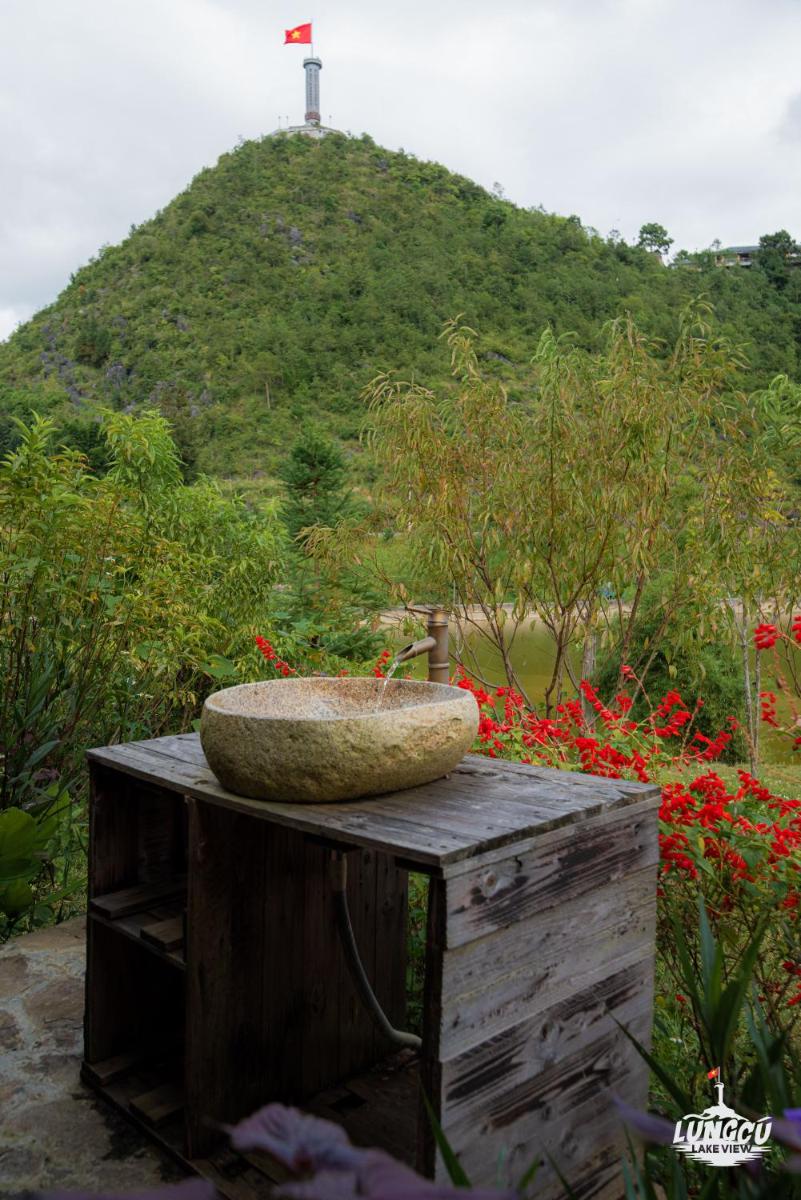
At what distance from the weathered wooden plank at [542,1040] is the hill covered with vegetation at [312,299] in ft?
69.0

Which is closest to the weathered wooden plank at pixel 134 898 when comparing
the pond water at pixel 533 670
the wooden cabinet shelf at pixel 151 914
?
the wooden cabinet shelf at pixel 151 914

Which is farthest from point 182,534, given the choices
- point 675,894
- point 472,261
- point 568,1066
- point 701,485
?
point 472,261

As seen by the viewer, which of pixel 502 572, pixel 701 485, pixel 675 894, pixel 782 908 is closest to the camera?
pixel 782 908

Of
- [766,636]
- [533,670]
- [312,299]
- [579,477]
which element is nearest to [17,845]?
[766,636]

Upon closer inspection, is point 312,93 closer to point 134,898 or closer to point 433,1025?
point 134,898

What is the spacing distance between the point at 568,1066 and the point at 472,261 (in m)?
34.5

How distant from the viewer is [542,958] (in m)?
1.22

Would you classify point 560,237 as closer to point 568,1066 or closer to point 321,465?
point 321,465

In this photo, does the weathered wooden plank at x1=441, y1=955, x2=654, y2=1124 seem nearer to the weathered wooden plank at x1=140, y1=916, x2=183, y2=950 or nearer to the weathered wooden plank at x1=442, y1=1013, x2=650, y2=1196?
the weathered wooden plank at x1=442, y1=1013, x2=650, y2=1196

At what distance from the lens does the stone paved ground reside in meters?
1.43

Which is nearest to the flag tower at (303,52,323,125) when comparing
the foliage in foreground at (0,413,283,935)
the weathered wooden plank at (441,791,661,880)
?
the foliage in foreground at (0,413,283,935)

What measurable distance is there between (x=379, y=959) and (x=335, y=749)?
30.5 inches

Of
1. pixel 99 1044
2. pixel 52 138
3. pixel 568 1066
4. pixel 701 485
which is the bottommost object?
pixel 99 1044

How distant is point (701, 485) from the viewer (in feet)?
15.0
